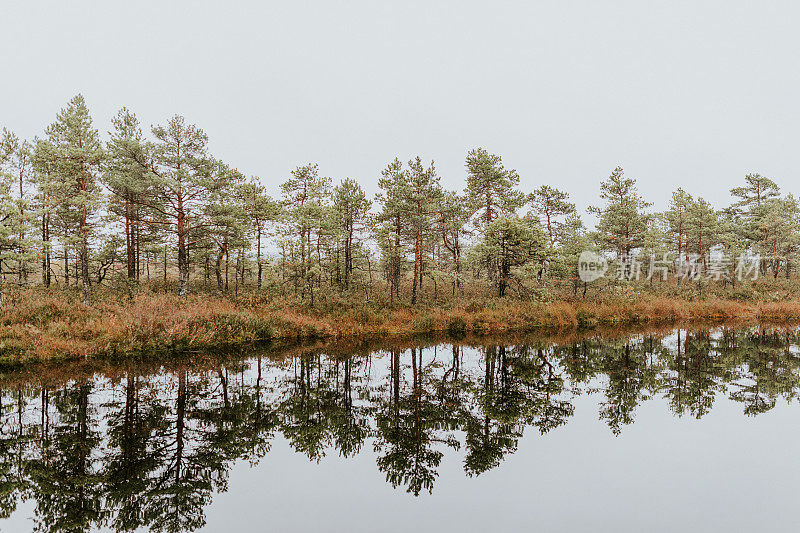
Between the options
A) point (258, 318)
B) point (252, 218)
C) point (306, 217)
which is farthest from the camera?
point (252, 218)

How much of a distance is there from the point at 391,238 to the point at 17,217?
1883 centimetres

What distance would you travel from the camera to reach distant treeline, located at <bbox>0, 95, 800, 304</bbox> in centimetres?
1889

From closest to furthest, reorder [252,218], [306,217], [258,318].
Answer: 1. [258,318]
2. [306,217]
3. [252,218]

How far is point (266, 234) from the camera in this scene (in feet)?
84.9

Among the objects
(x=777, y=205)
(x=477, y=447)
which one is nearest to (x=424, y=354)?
(x=477, y=447)

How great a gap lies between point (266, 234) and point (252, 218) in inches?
81.8

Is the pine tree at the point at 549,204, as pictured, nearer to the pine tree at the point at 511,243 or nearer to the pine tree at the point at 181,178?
the pine tree at the point at 511,243

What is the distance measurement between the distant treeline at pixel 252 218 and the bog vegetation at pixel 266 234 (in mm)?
116

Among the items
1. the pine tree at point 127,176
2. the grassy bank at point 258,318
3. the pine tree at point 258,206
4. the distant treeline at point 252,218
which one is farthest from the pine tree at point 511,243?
the pine tree at point 127,176

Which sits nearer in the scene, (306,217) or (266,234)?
(306,217)

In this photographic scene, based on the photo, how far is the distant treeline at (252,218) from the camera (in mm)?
18891

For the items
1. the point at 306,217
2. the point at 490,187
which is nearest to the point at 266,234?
the point at 306,217

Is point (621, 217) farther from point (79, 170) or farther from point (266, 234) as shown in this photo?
point (79, 170)

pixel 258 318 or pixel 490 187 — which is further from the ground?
pixel 490 187
